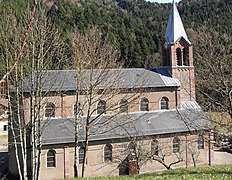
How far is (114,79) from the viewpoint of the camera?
19.9 meters

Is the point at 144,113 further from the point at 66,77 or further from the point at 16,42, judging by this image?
the point at 16,42

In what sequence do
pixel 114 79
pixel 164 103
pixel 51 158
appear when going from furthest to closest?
pixel 164 103
pixel 51 158
pixel 114 79

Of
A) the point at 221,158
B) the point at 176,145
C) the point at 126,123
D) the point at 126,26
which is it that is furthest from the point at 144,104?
the point at 126,26

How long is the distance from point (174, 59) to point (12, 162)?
55.1 ft

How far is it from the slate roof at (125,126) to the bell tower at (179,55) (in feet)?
11.1

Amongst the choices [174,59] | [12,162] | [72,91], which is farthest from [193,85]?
[12,162]

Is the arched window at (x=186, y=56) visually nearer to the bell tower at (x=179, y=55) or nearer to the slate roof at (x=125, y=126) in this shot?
the bell tower at (x=179, y=55)

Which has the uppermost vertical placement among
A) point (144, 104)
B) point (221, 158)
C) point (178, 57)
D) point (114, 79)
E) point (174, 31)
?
point (174, 31)

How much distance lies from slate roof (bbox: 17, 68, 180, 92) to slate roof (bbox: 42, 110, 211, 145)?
2548mm

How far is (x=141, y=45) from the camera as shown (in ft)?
195

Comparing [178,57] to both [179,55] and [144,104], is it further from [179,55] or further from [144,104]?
[144,104]

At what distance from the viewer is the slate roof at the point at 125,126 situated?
2038 centimetres

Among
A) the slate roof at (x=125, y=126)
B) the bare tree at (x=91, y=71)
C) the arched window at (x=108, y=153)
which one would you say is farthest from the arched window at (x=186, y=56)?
the arched window at (x=108, y=153)

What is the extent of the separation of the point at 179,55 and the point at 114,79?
9.67 metres
